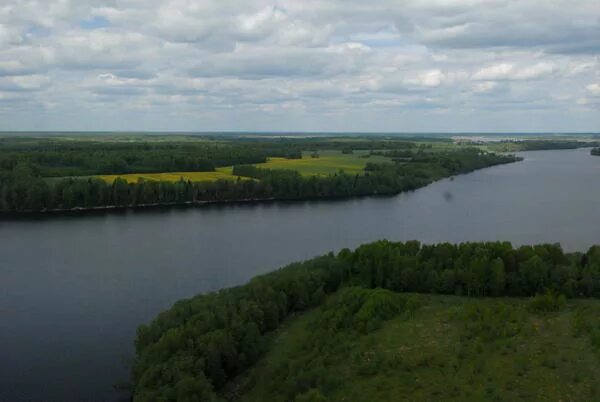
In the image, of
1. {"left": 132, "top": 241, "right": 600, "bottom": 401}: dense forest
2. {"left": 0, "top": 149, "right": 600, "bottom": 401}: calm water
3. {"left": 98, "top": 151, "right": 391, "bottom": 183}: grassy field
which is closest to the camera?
{"left": 132, "top": 241, "right": 600, "bottom": 401}: dense forest

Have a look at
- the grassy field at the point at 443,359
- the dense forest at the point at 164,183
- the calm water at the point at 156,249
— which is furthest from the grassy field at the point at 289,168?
the grassy field at the point at 443,359

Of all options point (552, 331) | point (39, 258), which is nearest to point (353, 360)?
point (552, 331)

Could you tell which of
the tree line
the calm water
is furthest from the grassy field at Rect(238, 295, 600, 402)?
the tree line

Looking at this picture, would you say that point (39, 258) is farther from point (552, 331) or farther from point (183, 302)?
point (552, 331)

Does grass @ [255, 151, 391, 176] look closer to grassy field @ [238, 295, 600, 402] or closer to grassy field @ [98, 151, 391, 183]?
grassy field @ [98, 151, 391, 183]

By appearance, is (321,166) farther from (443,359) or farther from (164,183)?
(443,359)

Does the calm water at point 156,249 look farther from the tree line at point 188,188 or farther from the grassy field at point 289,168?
the grassy field at point 289,168
